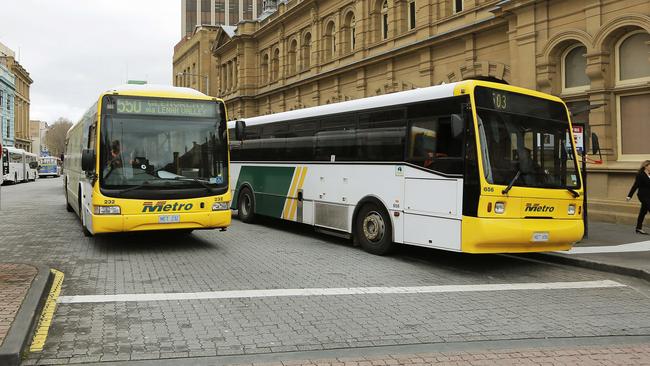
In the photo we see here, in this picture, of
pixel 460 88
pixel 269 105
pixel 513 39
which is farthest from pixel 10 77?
pixel 460 88

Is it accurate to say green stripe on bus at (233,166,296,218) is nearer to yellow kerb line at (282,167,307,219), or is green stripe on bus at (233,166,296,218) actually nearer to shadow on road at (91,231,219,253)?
yellow kerb line at (282,167,307,219)

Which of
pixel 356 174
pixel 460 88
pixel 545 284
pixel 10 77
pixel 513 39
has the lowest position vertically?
pixel 545 284

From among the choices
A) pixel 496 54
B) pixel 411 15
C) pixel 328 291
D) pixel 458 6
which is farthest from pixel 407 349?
pixel 411 15

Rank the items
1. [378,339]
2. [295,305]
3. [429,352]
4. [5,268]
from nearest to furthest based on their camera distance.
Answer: [429,352] → [378,339] → [295,305] → [5,268]

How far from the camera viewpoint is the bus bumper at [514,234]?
8.15m

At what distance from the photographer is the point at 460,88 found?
8508 mm

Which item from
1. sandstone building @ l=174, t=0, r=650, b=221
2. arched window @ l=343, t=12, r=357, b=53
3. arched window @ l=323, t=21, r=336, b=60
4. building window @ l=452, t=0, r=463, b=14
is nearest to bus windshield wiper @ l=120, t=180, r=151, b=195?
sandstone building @ l=174, t=0, r=650, b=221

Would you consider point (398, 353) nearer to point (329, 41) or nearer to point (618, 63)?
point (618, 63)

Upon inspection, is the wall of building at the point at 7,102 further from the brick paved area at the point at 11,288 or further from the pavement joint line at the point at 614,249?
the pavement joint line at the point at 614,249

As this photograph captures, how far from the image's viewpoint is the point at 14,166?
1785 inches

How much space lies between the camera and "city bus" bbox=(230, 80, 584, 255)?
8.29 m

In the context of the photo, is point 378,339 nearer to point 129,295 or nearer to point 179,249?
point 129,295

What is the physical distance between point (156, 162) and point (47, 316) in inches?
182

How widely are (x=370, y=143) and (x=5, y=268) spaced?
6.46 metres
